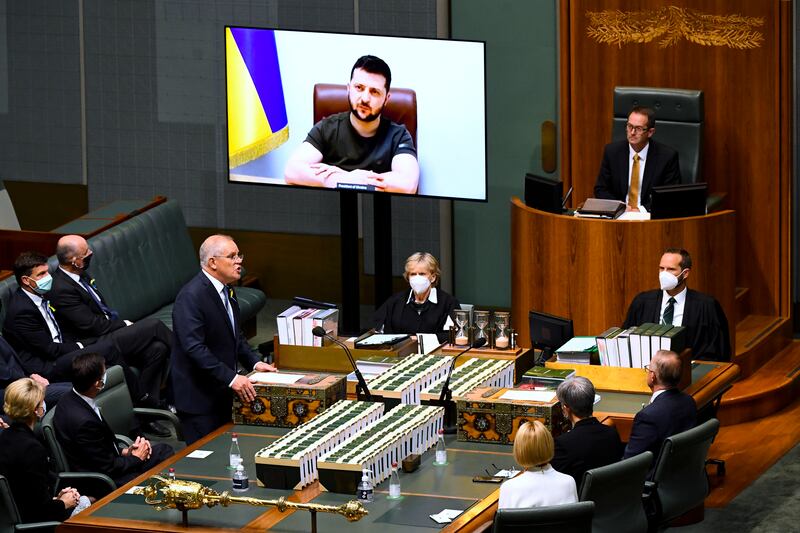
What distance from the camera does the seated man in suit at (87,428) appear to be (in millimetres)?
6895

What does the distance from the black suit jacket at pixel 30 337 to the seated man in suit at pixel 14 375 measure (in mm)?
198

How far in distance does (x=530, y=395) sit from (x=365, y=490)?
99 cm

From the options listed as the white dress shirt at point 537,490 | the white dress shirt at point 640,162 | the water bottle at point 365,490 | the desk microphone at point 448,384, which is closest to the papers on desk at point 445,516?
the white dress shirt at point 537,490

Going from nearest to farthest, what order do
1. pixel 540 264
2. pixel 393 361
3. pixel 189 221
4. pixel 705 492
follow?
pixel 705 492, pixel 393 361, pixel 540 264, pixel 189 221

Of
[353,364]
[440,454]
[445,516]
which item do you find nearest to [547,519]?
[445,516]

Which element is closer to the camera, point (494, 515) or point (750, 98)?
point (494, 515)

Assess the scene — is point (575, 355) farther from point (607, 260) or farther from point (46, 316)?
point (46, 316)

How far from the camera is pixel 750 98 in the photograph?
9.71m

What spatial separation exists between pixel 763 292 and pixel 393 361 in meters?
3.39

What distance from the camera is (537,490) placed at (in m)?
5.79

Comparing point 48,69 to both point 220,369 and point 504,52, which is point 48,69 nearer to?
point 504,52

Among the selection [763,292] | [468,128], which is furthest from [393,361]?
[763,292]

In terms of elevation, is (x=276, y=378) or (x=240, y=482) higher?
(x=276, y=378)

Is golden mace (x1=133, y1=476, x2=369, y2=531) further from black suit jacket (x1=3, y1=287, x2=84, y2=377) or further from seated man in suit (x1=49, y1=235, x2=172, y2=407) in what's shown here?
seated man in suit (x1=49, y1=235, x2=172, y2=407)
